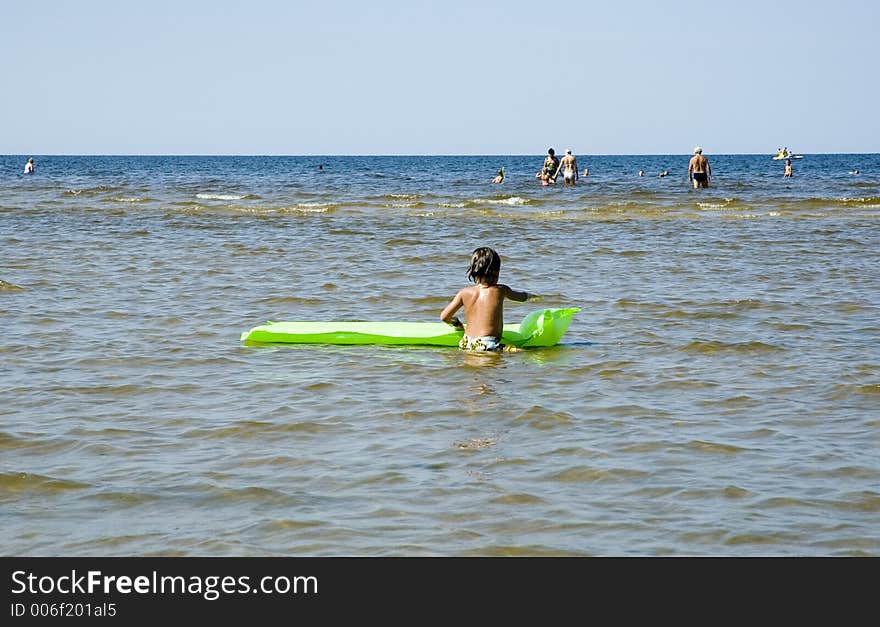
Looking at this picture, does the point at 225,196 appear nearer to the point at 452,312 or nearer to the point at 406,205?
the point at 406,205

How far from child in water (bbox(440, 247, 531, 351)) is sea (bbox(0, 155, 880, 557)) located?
21cm

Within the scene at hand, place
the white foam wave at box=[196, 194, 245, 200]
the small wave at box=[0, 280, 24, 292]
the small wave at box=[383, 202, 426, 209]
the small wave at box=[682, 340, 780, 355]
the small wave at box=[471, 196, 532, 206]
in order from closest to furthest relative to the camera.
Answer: the small wave at box=[682, 340, 780, 355] → the small wave at box=[0, 280, 24, 292] → the small wave at box=[383, 202, 426, 209] → the small wave at box=[471, 196, 532, 206] → the white foam wave at box=[196, 194, 245, 200]

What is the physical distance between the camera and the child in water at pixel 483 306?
8.80 m

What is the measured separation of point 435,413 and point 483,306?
7.09 ft

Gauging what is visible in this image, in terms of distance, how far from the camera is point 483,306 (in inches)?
347

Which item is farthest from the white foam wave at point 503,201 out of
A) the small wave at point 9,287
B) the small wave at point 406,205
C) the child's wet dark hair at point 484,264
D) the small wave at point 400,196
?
the child's wet dark hair at point 484,264

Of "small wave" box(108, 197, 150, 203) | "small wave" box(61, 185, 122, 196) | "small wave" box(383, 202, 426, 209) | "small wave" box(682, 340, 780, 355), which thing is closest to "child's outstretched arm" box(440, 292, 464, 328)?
"small wave" box(682, 340, 780, 355)

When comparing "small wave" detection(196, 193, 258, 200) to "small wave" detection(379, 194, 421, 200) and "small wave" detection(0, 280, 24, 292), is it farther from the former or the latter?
"small wave" detection(0, 280, 24, 292)

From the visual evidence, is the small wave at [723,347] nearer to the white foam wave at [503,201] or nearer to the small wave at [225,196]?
the white foam wave at [503,201]

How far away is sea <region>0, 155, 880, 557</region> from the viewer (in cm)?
475

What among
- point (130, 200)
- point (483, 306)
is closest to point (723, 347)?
point (483, 306)

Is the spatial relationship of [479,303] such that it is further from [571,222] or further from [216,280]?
[571,222]
